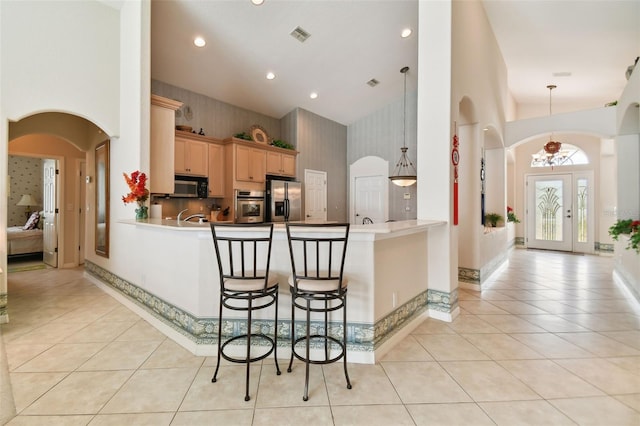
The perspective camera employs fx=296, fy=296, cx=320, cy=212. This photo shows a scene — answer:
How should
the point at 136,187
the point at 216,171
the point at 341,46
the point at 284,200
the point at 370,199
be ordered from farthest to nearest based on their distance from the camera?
the point at 370,199, the point at 284,200, the point at 216,171, the point at 341,46, the point at 136,187

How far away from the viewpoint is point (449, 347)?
260cm

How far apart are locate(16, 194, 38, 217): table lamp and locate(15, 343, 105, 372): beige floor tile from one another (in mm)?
6590

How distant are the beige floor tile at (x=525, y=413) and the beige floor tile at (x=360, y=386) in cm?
56

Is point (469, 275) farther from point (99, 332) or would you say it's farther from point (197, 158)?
point (197, 158)

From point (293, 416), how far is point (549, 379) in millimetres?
1829

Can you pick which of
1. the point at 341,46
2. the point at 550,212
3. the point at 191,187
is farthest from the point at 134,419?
the point at 550,212

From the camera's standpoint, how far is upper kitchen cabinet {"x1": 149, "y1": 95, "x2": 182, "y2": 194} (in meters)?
3.89

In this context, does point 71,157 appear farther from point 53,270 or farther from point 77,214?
point 53,270

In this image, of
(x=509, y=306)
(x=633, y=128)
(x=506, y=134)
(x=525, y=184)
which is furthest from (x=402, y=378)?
(x=525, y=184)

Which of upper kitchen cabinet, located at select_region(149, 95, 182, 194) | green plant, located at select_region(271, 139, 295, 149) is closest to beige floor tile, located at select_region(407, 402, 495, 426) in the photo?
upper kitchen cabinet, located at select_region(149, 95, 182, 194)

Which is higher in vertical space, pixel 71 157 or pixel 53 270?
pixel 71 157

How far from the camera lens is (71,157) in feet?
18.5

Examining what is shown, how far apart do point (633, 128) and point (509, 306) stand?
3620mm

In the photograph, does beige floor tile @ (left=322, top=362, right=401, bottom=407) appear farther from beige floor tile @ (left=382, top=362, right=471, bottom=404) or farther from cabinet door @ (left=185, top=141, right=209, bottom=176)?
cabinet door @ (left=185, top=141, right=209, bottom=176)
